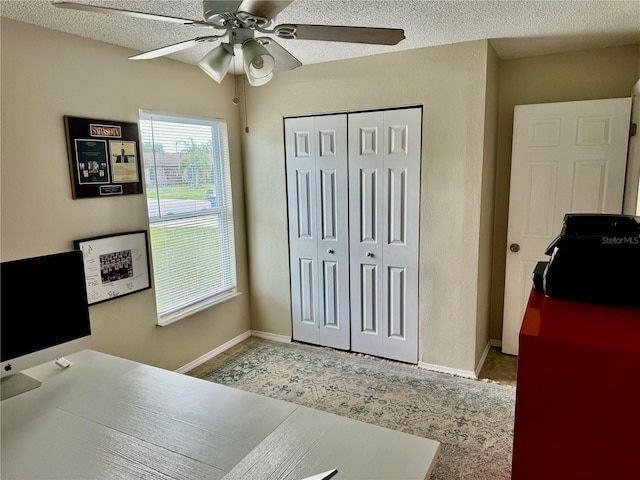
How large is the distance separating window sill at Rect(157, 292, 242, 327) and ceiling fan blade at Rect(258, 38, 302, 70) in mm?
2048

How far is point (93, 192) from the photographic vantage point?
2576 mm

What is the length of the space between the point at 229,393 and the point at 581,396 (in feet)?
3.77

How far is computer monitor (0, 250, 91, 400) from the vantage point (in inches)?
60.3

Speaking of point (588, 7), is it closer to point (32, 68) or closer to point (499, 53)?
point (499, 53)

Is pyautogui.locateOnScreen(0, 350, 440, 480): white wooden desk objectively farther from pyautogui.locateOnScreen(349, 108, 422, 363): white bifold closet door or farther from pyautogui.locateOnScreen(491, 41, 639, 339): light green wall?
pyautogui.locateOnScreen(491, 41, 639, 339): light green wall

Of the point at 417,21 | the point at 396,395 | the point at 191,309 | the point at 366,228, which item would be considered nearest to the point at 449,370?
the point at 396,395

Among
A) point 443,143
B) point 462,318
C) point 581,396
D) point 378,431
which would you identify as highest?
point 443,143

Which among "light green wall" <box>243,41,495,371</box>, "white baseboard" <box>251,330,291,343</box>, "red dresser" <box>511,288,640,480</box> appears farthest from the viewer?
"white baseboard" <box>251,330,291,343</box>

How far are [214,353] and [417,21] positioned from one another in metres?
2.95

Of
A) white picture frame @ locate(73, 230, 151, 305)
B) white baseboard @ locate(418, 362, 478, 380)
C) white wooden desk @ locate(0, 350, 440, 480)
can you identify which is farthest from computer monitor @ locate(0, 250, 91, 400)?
white baseboard @ locate(418, 362, 478, 380)

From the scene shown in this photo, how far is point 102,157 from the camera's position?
8.54 ft

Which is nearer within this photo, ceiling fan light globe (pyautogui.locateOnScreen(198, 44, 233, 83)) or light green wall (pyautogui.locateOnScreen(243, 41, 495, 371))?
ceiling fan light globe (pyautogui.locateOnScreen(198, 44, 233, 83))

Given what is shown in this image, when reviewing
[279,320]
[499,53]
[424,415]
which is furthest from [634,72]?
[279,320]

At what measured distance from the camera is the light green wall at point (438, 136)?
2.90 meters
